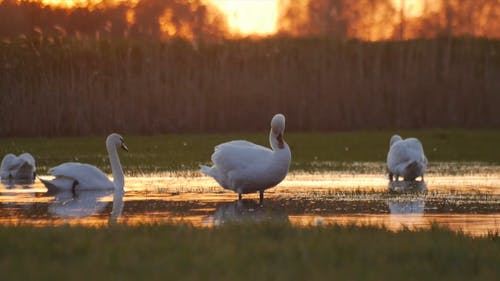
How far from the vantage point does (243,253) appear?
25.6ft

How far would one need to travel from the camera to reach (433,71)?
103 ft

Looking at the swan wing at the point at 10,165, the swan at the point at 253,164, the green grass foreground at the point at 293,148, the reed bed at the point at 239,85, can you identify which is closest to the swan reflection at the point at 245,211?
the swan at the point at 253,164

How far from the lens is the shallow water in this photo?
37.5 ft

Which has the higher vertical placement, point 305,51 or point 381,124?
point 305,51

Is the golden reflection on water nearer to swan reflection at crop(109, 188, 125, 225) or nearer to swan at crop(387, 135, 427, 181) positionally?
swan reflection at crop(109, 188, 125, 225)

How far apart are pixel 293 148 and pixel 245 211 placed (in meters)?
13.2

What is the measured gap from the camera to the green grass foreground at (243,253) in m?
7.06

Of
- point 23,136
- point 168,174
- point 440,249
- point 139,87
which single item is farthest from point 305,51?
point 440,249

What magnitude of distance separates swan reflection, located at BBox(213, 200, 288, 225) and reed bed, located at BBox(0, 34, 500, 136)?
1388cm

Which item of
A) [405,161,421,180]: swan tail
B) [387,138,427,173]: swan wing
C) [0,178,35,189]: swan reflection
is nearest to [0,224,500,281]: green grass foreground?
[0,178,35,189]: swan reflection

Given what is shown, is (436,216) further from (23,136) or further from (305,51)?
(305,51)

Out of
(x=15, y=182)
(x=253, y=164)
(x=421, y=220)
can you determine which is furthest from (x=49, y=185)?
(x=421, y=220)

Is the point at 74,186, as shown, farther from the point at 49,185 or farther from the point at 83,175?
the point at 49,185

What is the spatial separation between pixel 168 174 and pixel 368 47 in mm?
14201
